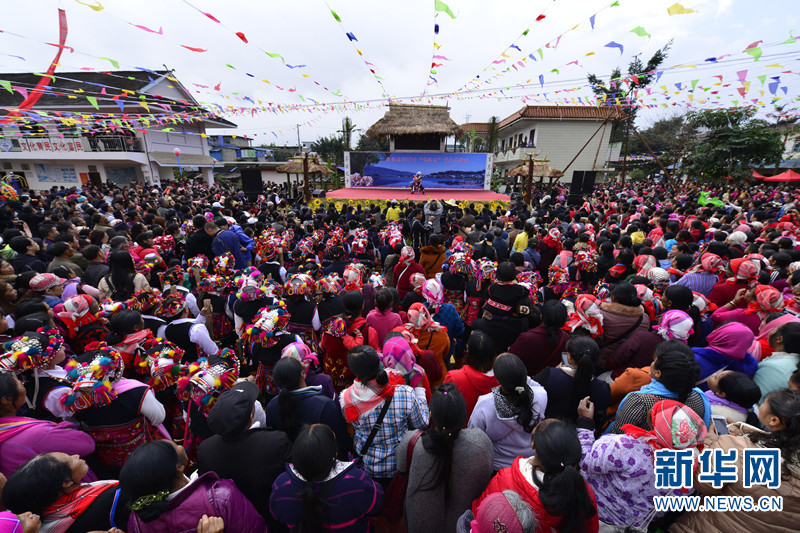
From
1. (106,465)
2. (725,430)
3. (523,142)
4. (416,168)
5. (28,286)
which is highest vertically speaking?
(523,142)

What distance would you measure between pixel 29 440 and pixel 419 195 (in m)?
17.6

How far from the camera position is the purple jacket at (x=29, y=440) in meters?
1.63

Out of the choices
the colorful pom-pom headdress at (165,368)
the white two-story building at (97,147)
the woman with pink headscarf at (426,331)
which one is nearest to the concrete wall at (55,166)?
the white two-story building at (97,147)

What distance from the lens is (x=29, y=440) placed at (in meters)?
1.65

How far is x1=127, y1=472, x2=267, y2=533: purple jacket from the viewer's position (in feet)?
4.36

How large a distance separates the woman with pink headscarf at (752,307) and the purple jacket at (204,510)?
13.8 feet

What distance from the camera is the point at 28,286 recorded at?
329 centimetres

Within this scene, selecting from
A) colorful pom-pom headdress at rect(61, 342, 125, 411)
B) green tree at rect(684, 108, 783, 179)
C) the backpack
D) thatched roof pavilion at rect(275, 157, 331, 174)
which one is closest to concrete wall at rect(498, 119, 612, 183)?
green tree at rect(684, 108, 783, 179)

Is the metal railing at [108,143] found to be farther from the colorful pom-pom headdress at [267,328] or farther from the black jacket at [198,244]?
the colorful pom-pom headdress at [267,328]

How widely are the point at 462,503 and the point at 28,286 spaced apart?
14.4ft

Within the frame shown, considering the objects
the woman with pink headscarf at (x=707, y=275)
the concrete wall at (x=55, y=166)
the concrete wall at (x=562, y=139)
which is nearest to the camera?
the woman with pink headscarf at (x=707, y=275)

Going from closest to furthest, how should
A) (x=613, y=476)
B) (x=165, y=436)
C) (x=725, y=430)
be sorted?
(x=613, y=476) < (x=725, y=430) < (x=165, y=436)

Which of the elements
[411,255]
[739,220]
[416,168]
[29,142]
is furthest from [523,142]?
[29,142]

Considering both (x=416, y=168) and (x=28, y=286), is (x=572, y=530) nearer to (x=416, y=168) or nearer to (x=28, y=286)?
(x=28, y=286)
